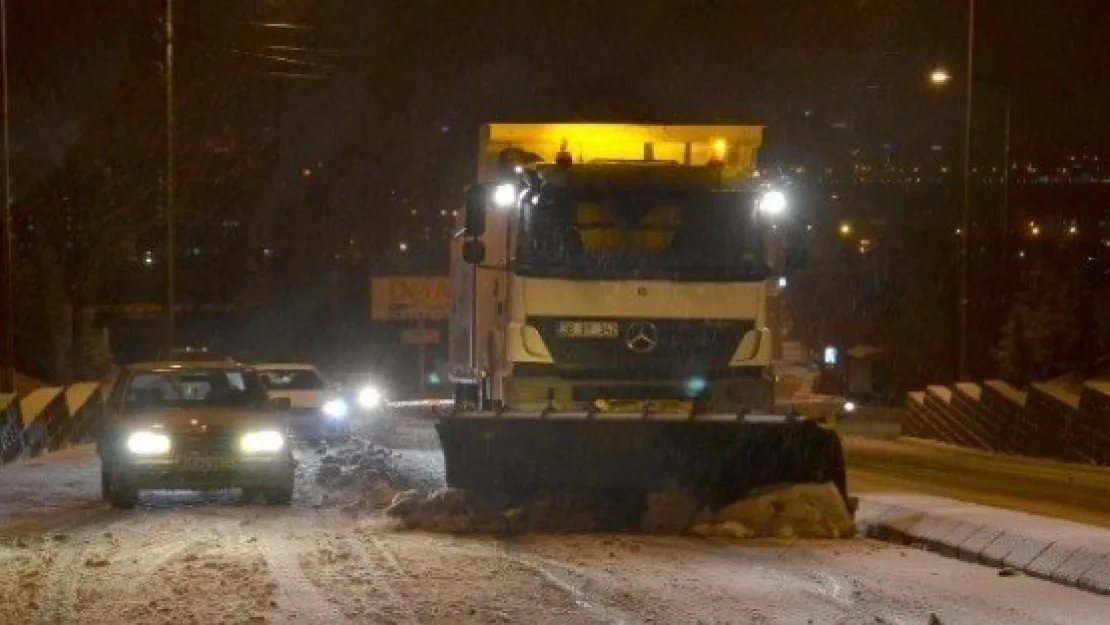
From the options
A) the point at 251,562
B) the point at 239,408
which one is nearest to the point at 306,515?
the point at 239,408

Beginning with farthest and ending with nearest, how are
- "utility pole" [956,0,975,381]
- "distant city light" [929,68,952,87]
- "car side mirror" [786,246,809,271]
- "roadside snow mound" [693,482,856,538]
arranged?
"distant city light" [929,68,952,87] < "utility pole" [956,0,975,381] < "car side mirror" [786,246,809,271] < "roadside snow mound" [693,482,856,538]

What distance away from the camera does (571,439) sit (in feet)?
51.6

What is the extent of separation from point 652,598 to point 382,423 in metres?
24.8

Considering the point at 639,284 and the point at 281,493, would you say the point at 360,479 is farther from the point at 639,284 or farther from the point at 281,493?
the point at 639,284

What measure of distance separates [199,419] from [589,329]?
4.02 metres

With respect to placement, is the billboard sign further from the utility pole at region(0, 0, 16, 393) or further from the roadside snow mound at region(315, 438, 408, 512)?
the roadside snow mound at region(315, 438, 408, 512)

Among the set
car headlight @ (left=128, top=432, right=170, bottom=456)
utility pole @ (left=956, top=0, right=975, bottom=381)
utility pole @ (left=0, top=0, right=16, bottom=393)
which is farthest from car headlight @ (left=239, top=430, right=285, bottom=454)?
utility pole @ (left=956, top=0, right=975, bottom=381)

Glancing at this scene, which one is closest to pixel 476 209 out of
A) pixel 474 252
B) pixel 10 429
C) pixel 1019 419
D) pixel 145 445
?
pixel 474 252

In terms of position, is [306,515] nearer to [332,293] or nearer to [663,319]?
[663,319]

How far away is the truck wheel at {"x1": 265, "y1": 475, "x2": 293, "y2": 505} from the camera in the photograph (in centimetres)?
1756

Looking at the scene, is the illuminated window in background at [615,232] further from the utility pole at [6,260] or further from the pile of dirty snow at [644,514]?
the utility pole at [6,260]

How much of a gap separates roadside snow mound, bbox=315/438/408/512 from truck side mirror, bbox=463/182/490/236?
282 centimetres

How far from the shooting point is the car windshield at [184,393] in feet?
59.5

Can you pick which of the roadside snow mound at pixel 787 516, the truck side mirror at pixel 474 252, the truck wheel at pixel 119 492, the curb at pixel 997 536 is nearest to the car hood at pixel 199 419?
the truck wheel at pixel 119 492
